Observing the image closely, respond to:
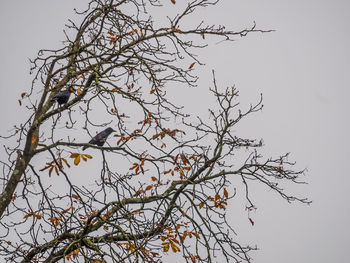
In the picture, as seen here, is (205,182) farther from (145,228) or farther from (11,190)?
(11,190)

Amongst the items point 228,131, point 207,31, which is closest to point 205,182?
point 228,131

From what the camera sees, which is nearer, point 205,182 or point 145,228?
point 145,228

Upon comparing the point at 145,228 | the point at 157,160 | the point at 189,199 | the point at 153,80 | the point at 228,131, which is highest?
the point at 153,80

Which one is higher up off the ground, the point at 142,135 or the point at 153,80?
the point at 153,80

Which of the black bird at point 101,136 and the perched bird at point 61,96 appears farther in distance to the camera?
the black bird at point 101,136

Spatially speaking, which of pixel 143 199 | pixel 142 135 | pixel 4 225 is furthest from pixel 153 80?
pixel 4 225

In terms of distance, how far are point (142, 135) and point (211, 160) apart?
→ 124cm

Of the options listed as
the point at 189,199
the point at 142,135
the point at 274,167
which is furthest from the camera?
the point at 274,167

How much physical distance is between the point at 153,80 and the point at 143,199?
1770mm

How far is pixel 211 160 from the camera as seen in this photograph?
5.71m

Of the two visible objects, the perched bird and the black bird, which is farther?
the black bird

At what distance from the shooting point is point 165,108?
5.54 metres

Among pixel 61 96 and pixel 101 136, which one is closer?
pixel 61 96

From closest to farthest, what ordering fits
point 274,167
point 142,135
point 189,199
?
1. point 142,135
2. point 189,199
3. point 274,167
